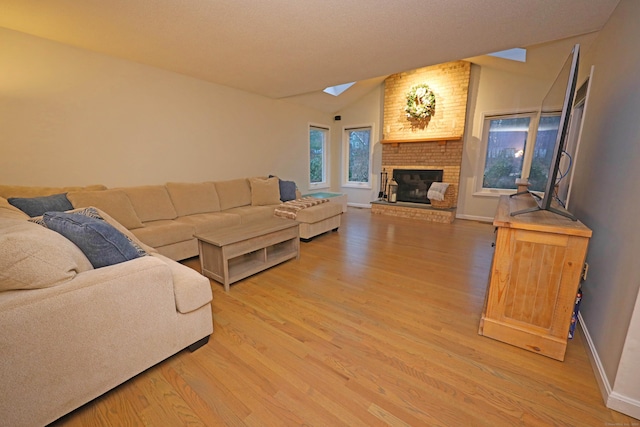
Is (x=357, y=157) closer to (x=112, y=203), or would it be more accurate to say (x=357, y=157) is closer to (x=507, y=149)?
(x=507, y=149)

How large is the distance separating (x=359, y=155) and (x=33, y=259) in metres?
6.21

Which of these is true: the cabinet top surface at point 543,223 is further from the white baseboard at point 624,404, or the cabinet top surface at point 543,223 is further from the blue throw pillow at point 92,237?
the blue throw pillow at point 92,237

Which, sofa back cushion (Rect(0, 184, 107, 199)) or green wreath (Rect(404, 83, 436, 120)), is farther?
green wreath (Rect(404, 83, 436, 120))

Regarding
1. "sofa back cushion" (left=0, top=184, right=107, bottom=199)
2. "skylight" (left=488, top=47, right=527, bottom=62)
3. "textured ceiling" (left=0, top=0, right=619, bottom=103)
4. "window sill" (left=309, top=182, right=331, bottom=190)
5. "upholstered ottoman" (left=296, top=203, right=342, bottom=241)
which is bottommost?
"upholstered ottoman" (left=296, top=203, right=342, bottom=241)

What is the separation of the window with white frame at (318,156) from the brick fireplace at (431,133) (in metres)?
1.58

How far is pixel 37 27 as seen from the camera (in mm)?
2316

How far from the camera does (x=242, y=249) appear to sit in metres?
2.38

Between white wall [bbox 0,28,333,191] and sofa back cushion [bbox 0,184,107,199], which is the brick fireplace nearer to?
white wall [bbox 0,28,333,191]

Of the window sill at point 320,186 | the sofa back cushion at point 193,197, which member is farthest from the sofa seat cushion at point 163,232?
the window sill at point 320,186

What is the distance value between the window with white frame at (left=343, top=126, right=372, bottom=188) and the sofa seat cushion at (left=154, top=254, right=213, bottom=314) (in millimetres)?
5397

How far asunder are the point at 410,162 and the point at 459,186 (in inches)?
44.2

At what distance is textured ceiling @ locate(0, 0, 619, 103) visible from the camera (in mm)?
1969

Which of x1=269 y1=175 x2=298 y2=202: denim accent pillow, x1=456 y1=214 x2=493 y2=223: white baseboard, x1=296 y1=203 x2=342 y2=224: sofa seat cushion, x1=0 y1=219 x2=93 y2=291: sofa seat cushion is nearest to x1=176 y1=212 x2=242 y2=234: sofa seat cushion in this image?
x1=296 y1=203 x2=342 y2=224: sofa seat cushion

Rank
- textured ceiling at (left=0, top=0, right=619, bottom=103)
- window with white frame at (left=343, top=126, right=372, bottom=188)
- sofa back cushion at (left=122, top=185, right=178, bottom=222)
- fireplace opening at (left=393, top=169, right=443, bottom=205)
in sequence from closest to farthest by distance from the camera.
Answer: textured ceiling at (left=0, top=0, right=619, bottom=103)
sofa back cushion at (left=122, top=185, right=178, bottom=222)
fireplace opening at (left=393, top=169, right=443, bottom=205)
window with white frame at (left=343, top=126, right=372, bottom=188)
